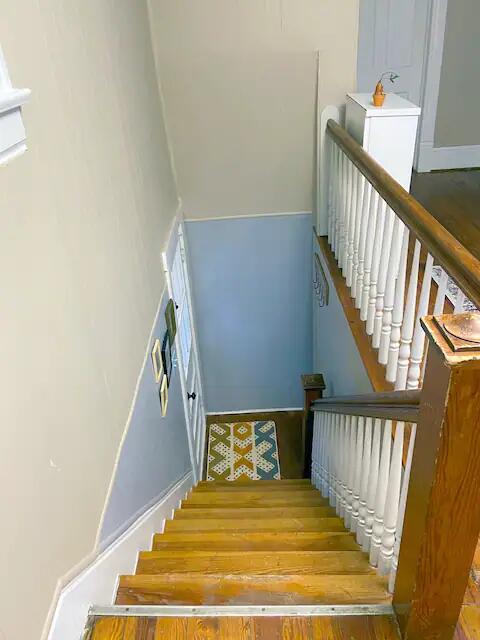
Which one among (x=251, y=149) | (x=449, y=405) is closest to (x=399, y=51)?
(x=251, y=149)

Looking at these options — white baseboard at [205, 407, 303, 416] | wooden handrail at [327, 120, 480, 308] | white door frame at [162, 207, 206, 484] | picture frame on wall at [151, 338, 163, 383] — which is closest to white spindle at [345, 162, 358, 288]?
wooden handrail at [327, 120, 480, 308]

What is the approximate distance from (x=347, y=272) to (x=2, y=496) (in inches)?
95.1

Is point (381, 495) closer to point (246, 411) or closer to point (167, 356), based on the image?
point (167, 356)

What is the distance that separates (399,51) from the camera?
475cm

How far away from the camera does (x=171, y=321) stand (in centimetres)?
312

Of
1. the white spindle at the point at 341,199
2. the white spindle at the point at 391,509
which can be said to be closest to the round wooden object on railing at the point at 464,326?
the white spindle at the point at 391,509

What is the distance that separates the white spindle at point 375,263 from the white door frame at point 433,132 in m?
3.06

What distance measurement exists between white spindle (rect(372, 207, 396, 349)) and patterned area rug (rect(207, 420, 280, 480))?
2.23 meters

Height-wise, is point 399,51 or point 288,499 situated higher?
point 399,51

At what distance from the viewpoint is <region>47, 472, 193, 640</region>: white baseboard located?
125 cm

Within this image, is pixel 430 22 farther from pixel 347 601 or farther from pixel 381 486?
pixel 347 601

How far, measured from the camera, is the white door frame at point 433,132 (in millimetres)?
4672

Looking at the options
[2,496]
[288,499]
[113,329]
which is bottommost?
[288,499]

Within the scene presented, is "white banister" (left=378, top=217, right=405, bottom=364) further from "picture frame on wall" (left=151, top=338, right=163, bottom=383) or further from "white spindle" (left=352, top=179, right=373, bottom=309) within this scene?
"picture frame on wall" (left=151, top=338, right=163, bottom=383)
